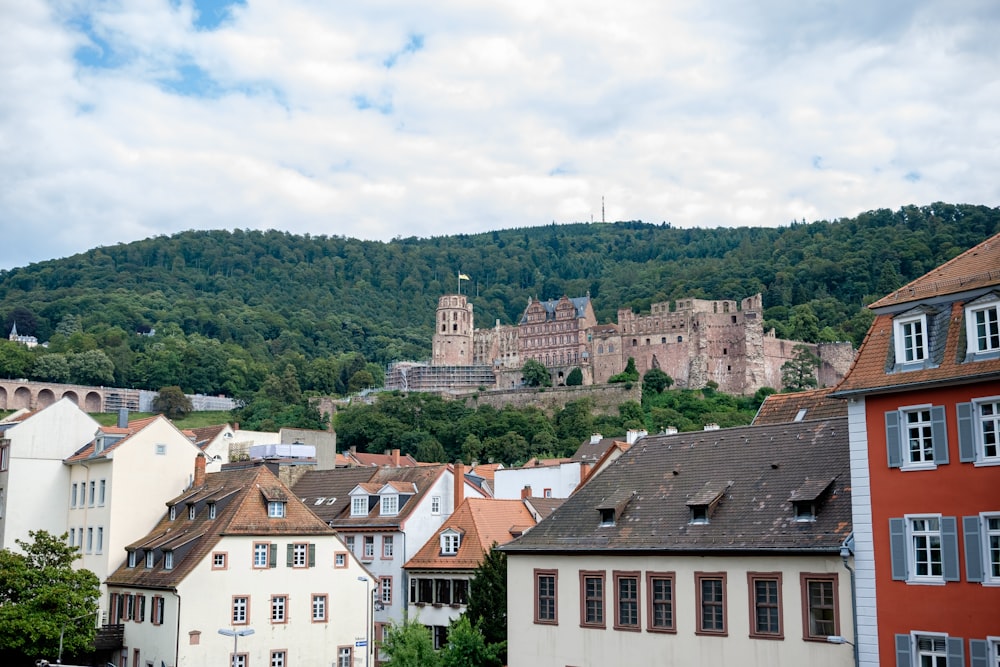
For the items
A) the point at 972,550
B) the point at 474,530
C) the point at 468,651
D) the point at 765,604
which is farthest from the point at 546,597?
the point at 474,530

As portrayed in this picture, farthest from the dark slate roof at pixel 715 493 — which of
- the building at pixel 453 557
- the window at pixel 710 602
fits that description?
the building at pixel 453 557

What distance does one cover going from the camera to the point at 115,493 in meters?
50.2

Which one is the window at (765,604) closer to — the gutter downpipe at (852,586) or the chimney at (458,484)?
the gutter downpipe at (852,586)

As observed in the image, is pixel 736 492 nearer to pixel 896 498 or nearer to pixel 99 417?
pixel 896 498

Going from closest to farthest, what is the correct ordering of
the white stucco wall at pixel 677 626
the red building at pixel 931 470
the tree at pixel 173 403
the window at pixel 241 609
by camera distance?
the red building at pixel 931 470 → the white stucco wall at pixel 677 626 → the window at pixel 241 609 → the tree at pixel 173 403

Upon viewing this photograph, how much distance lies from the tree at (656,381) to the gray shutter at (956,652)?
126 m

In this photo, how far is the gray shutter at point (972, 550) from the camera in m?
24.4

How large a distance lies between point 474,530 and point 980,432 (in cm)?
2874

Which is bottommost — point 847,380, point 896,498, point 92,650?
point 92,650

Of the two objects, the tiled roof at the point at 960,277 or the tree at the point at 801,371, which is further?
the tree at the point at 801,371

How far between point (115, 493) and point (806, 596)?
32.4 metres

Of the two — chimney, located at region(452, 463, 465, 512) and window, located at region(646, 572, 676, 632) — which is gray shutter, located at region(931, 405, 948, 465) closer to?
window, located at region(646, 572, 676, 632)

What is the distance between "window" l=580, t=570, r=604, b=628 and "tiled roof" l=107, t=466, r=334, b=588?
611 inches

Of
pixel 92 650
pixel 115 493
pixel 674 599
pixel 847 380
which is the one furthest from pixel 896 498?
pixel 115 493
